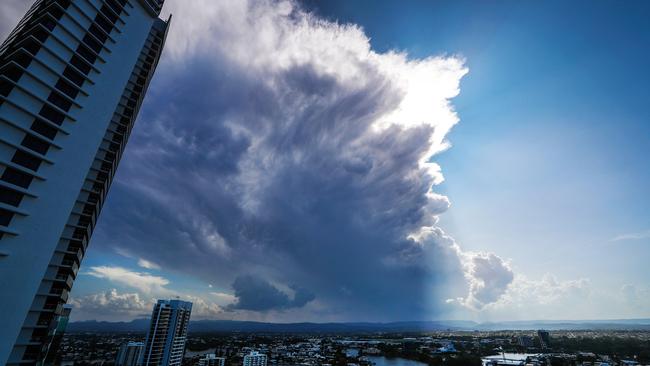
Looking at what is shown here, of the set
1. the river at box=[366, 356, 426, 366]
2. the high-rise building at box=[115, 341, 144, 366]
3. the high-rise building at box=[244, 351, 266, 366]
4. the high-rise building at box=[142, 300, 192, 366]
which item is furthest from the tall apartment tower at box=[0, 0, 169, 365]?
the river at box=[366, 356, 426, 366]

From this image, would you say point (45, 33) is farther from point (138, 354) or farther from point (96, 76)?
point (138, 354)

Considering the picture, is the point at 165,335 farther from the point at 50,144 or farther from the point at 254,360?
the point at 50,144

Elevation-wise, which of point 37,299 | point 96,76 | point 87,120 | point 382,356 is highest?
point 96,76

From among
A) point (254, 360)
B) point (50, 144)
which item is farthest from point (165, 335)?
point (50, 144)

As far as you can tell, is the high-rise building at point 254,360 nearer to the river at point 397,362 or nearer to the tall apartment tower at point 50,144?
the river at point 397,362

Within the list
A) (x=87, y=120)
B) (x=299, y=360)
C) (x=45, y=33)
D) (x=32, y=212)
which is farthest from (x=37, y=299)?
(x=299, y=360)

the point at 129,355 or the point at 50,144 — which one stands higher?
the point at 50,144

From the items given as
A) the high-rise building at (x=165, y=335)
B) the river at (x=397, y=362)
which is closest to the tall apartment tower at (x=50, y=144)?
the high-rise building at (x=165, y=335)
